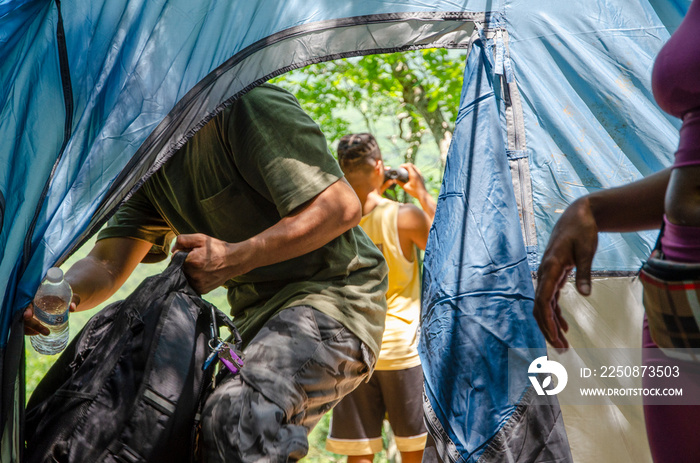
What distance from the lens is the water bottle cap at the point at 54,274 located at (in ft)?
6.57

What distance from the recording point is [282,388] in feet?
6.34

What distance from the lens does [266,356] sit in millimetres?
1972

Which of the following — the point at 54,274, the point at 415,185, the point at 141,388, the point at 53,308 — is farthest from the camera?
the point at 415,185

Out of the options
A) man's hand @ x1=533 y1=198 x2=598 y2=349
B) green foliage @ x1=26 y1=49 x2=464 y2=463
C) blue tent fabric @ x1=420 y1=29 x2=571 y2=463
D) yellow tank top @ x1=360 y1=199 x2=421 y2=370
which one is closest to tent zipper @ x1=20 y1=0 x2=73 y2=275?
blue tent fabric @ x1=420 y1=29 x2=571 y2=463

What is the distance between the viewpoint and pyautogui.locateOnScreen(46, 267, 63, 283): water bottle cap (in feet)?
6.57

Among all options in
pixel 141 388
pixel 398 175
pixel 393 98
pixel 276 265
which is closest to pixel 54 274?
pixel 141 388

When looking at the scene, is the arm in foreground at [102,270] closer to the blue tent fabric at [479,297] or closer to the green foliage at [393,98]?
the blue tent fabric at [479,297]

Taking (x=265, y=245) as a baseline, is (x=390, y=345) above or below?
below

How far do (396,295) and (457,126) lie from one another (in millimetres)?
2013

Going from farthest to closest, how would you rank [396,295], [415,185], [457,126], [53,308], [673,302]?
[415,185] → [396,295] → [457,126] → [53,308] → [673,302]

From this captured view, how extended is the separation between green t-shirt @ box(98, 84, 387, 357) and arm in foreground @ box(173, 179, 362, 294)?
46 millimetres

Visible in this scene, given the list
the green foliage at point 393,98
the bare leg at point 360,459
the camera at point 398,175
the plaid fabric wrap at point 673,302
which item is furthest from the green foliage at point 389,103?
the plaid fabric wrap at point 673,302

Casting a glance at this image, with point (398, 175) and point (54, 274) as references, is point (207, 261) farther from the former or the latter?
point (398, 175)

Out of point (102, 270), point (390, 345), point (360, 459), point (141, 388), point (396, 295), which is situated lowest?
point (360, 459)
